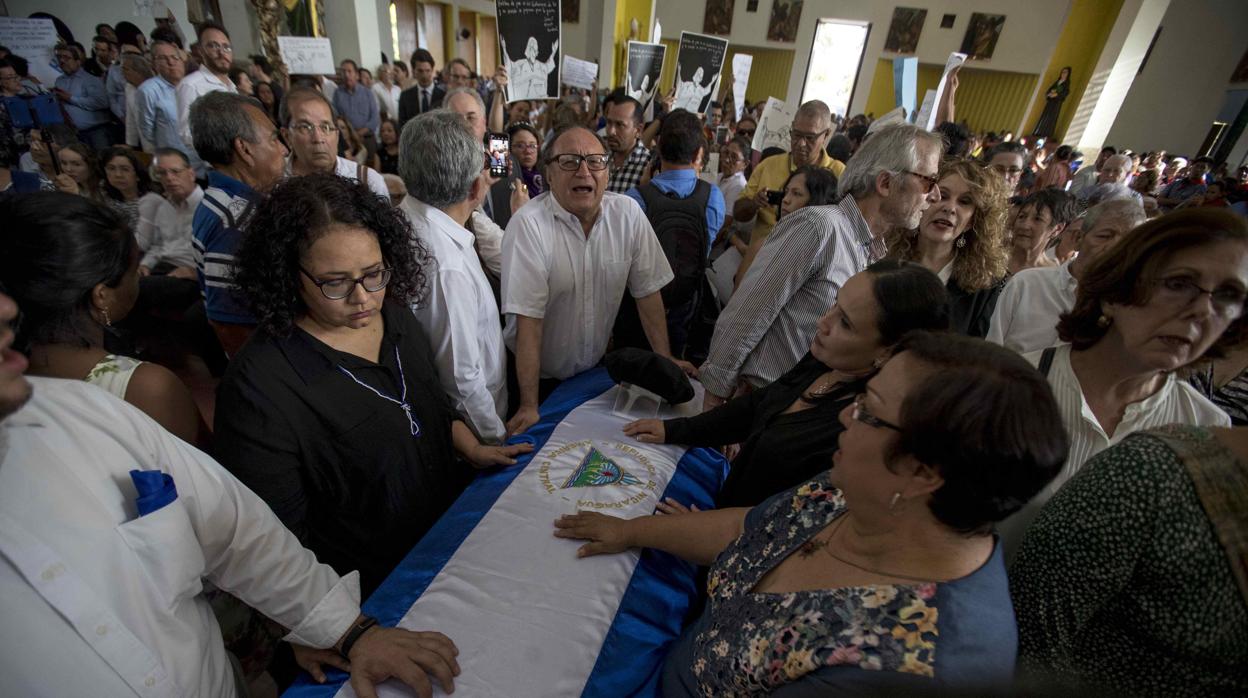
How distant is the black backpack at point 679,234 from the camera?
3.07m

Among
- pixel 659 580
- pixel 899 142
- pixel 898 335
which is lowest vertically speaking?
pixel 659 580

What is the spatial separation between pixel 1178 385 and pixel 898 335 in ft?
2.74

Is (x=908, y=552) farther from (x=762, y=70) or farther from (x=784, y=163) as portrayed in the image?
(x=762, y=70)

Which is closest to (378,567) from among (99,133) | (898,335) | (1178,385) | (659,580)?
(659,580)

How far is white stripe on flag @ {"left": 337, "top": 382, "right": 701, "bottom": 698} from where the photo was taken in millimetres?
1021

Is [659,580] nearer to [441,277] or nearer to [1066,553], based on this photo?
[1066,553]

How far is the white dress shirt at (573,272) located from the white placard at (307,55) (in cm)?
461

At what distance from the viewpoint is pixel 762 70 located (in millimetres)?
16688

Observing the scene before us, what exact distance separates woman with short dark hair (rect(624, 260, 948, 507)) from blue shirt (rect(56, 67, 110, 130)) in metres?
8.57

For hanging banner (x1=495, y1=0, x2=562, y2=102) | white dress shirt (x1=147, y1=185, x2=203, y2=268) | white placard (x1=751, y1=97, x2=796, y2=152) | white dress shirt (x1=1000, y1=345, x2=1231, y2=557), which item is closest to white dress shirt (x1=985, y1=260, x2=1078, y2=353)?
white dress shirt (x1=1000, y1=345, x2=1231, y2=557)

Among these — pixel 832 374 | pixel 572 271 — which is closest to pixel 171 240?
pixel 572 271

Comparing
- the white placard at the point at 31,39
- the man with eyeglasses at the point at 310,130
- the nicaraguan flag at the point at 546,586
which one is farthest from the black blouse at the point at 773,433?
the white placard at the point at 31,39

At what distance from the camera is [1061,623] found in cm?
96

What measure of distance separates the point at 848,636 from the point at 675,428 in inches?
39.1
